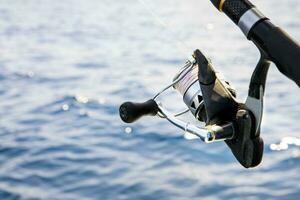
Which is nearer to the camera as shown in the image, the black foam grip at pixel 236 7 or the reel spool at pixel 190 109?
the black foam grip at pixel 236 7

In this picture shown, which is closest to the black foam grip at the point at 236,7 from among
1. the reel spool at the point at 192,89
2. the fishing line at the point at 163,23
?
the reel spool at the point at 192,89

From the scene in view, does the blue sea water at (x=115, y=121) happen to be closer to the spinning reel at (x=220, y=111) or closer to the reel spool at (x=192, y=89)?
the reel spool at (x=192, y=89)

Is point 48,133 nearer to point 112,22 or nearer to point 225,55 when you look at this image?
point 225,55

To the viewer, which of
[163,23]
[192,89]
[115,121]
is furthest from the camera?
[115,121]

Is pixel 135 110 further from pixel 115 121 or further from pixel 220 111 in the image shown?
pixel 115 121

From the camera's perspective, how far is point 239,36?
1432cm

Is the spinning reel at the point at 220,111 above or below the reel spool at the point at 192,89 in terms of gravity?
below

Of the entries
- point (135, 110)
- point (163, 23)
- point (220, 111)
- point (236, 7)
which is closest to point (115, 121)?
point (163, 23)

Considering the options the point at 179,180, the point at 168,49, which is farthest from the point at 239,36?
the point at 179,180

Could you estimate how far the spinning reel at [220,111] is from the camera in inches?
105

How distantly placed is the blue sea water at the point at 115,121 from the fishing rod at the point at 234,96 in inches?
30.3

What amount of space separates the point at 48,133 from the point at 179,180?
216 centimetres

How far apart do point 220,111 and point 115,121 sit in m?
5.44

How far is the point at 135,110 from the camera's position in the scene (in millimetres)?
3006
